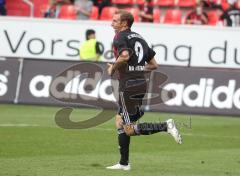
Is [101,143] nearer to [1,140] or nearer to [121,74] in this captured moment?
[1,140]

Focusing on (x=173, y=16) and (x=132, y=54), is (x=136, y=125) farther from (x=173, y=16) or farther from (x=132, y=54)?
(x=173, y=16)

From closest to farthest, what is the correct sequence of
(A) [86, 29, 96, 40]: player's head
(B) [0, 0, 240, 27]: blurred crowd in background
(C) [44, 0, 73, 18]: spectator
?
(A) [86, 29, 96, 40]: player's head, (B) [0, 0, 240, 27]: blurred crowd in background, (C) [44, 0, 73, 18]: spectator

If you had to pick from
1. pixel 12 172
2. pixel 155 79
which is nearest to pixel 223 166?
pixel 12 172

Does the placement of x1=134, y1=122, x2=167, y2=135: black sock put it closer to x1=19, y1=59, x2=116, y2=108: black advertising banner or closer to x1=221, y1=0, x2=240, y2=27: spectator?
x1=19, y1=59, x2=116, y2=108: black advertising banner

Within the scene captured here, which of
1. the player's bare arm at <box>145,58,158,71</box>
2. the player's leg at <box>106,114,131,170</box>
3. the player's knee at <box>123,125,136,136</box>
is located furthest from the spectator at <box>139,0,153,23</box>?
the player's knee at <box>123,125,136,136</box>

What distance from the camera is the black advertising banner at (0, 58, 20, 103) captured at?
22.2 metres

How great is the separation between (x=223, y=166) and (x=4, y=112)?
30.2ft

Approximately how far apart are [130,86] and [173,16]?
1625cm

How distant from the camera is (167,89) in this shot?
2130 cm

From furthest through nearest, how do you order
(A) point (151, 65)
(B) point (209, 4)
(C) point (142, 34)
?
(B) point (209, 4) < (C) point (142, 34) < (A) point (151, 65)

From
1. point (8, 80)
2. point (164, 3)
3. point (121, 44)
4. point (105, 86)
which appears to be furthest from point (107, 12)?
point (121, 44)

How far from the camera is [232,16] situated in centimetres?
2631

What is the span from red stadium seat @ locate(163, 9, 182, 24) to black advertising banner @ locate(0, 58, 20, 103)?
23.5ft

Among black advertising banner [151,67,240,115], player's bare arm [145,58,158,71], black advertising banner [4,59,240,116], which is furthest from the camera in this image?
black advertising banner [4,59,240,116]
